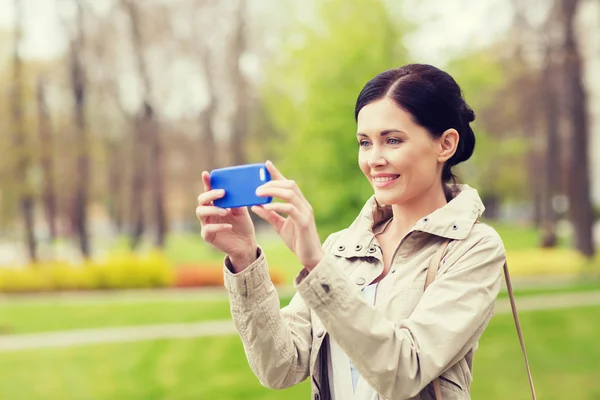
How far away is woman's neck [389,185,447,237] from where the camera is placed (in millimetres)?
1913

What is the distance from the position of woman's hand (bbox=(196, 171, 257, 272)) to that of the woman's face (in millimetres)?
343

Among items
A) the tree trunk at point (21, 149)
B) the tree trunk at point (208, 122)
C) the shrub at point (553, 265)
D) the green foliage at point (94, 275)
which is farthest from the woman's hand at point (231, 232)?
the tree trunk at point (208, 122)

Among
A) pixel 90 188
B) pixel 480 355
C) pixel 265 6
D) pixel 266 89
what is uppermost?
pixel 265 6

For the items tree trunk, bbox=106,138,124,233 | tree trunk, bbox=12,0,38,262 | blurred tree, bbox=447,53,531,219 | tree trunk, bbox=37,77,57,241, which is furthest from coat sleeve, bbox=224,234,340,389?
tree trunk, bbox=106,138,124,233

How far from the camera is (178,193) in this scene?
76.1 ft

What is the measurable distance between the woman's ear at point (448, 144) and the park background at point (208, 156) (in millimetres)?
5513

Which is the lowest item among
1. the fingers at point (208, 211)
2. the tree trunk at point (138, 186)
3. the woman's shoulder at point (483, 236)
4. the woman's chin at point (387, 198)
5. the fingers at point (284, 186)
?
the tree trunk at point (138, 186)

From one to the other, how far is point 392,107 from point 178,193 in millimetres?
21824

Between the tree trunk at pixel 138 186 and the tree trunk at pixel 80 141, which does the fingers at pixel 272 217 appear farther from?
the tree trunk at pixel 138 186

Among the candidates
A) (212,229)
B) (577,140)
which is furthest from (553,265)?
(212,229)

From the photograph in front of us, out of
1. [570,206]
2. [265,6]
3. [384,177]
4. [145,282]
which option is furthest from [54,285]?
[384,177]

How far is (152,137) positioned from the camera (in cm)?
1817

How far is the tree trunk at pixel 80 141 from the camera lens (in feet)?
52.7

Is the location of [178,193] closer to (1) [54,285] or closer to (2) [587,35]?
(1) [54,285]
